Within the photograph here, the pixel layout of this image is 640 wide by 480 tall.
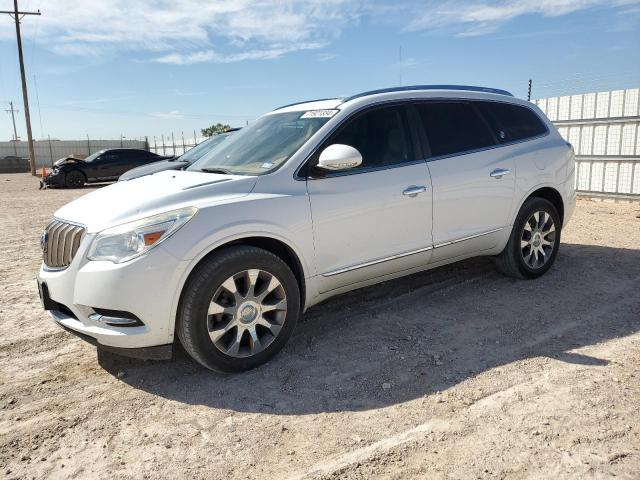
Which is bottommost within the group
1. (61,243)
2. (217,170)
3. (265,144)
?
(61,243)

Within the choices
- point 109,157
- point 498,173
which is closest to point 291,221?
point 498,173

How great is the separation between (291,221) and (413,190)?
1.12 m

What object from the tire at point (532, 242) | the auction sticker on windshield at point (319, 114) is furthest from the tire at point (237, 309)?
the tire at point (532, 242)

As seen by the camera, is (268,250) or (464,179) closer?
(268,250)

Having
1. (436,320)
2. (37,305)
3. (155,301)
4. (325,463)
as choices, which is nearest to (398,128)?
(436,320)

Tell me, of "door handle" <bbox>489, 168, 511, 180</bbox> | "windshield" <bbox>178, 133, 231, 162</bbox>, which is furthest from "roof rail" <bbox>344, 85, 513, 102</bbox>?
"windshield" <bbox>178, 133, 231, 162</bbox>

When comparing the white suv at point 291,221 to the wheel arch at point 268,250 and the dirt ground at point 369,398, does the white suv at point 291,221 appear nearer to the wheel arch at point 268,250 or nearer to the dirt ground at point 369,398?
the wheel arch at point 268,250

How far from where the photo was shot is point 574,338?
3889 mm

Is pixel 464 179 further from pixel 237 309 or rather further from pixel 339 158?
pixel 237 309

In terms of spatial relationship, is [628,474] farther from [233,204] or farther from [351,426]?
[233,204]

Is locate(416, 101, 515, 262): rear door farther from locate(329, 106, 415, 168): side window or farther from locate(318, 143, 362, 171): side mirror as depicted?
locate(318, 143, 362, 171): side mirror

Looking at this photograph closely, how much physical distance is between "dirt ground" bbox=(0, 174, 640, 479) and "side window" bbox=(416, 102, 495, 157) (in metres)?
1.40

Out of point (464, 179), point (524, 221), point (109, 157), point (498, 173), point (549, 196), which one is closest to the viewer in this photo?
point (464, 179)

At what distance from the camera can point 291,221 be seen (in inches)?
141
